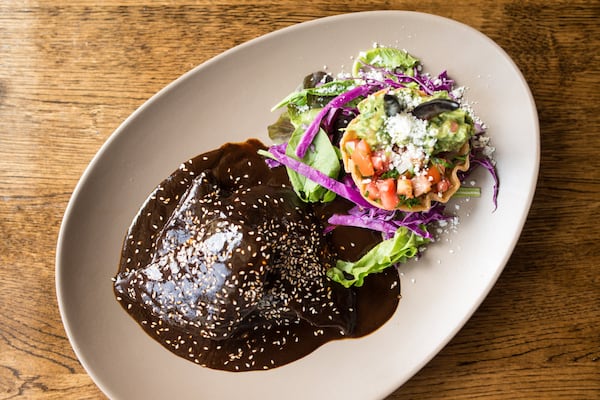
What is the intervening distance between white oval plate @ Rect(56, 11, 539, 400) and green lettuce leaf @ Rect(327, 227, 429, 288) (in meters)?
0.17

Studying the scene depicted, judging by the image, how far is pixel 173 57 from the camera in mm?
3121

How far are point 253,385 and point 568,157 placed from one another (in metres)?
2.19

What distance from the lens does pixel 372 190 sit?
262cm

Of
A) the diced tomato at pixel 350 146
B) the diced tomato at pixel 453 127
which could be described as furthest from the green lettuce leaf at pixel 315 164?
the diced tomato at pixel 453 127

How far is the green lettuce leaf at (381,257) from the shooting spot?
2.79m

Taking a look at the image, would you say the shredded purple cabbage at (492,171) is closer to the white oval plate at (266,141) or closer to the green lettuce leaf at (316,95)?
the white oval plate at (266,141)

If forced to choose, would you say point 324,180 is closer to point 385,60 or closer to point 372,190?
point 372,190

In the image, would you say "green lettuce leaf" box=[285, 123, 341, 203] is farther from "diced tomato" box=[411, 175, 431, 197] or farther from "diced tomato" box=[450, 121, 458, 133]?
"diced tomato" box=[450, 121, 458, 133]

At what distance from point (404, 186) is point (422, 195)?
200 millimetres

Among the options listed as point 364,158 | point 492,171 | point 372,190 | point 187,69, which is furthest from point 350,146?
point 187,69

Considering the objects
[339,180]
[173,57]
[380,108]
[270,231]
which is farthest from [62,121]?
[380,108]

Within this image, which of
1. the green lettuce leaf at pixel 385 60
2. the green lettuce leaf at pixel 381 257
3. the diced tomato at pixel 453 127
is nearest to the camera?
the diced tomato at pixel 453 127

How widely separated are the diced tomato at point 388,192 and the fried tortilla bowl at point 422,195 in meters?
0.05

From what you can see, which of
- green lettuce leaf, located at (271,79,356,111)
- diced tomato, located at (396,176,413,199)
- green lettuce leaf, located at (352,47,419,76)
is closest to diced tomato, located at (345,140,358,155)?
diced tomato, located at (396,176,413,199)
